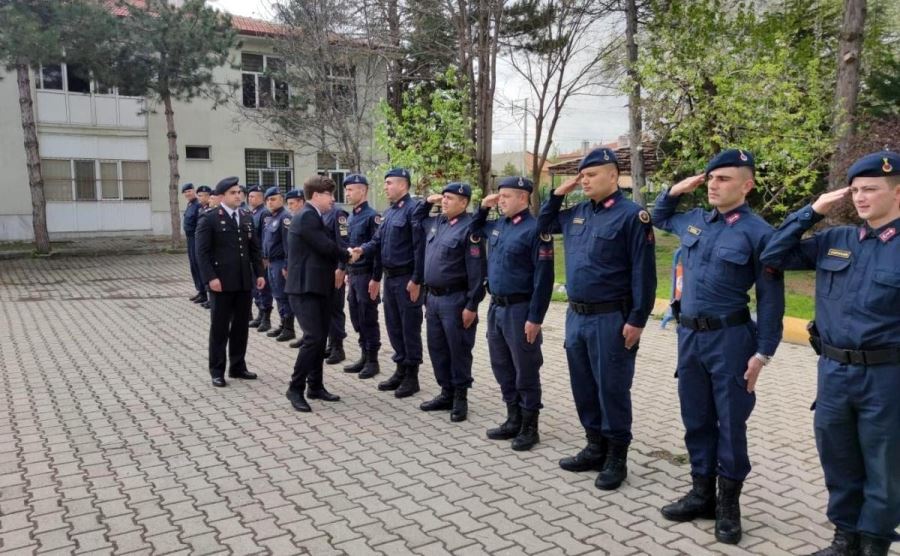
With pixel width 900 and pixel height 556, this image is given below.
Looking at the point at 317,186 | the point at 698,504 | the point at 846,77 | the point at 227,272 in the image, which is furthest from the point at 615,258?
the point at 846,77

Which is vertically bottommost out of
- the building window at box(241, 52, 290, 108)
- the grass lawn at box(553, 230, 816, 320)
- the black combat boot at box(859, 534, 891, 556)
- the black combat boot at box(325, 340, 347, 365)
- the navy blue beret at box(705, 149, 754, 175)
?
the black combat boot at box(325, 340, 347, 365)

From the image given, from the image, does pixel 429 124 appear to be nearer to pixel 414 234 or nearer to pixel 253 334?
pixel 253 334

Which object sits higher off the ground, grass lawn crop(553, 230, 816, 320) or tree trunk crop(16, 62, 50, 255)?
tree trunk crop(16, 62, 50, 255)

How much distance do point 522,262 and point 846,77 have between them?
9.30 m

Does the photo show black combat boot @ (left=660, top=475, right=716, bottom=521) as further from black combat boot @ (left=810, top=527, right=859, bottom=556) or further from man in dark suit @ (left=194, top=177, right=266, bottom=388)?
man in dark suit @ (left=194, top=177, right=266, bottom=388)

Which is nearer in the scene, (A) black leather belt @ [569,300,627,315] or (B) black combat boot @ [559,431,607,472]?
(A) black leather belt @ [569,300,627,315]

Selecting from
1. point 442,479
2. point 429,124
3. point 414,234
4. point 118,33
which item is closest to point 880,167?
point 442,479

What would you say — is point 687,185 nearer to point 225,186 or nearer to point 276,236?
point 225,186

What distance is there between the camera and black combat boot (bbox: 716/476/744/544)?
10.9ft

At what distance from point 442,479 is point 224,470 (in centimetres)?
139

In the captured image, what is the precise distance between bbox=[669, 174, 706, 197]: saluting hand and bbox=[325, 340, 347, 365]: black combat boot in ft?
15.0

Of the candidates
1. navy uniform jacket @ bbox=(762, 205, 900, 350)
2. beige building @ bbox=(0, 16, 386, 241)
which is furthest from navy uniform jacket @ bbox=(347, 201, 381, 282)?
beige building @ bbox=(0, 16, 386, 241)

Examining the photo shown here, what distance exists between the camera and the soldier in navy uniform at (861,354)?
2.78 m

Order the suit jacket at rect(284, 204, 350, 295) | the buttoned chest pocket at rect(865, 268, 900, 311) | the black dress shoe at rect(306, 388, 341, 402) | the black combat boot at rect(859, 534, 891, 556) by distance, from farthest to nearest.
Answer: the black dress shoe at rect(306, 388, 341, 402) < the suit jacket at rect(284, 204, 350, 295) < the black combat boot at rect(859, 534, 891, 556) < the buttoned chest pocket at rect(865, 268, 900, 311)
